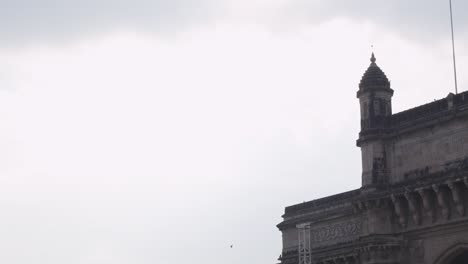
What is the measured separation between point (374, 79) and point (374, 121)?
2.23 meters

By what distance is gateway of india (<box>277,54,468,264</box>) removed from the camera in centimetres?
4441

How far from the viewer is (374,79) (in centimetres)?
4997

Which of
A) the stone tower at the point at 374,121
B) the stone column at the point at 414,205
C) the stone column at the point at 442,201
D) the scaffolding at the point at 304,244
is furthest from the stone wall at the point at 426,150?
the scaffolding at the point at 304,244

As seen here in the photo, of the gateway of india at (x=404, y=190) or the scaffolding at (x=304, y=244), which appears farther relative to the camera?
the scaffolding at (x=304, y=244)

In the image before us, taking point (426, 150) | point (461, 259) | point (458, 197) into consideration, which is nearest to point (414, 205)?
point (426, 150)

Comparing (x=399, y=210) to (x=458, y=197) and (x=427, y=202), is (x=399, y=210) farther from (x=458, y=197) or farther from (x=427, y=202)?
(x=458, y=197)

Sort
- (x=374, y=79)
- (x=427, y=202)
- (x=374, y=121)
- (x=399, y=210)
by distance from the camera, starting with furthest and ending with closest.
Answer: (x=374, y=79)
(x=374, y=121)
(x=399, y=210)
(x=427, y=202)

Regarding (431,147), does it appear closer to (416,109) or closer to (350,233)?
(416,109)

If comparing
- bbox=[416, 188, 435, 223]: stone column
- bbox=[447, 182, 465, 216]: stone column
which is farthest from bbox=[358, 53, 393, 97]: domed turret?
bbox=[447, 182, 465, 216]: stone column

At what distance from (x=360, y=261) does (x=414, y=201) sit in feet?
13.9

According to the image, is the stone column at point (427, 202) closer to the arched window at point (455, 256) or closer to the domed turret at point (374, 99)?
the arched window at point (455, 256)

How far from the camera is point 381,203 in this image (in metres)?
47.4

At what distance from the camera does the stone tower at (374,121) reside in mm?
48438

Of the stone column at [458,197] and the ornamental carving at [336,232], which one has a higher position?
the ornamental carving at [336,232]
